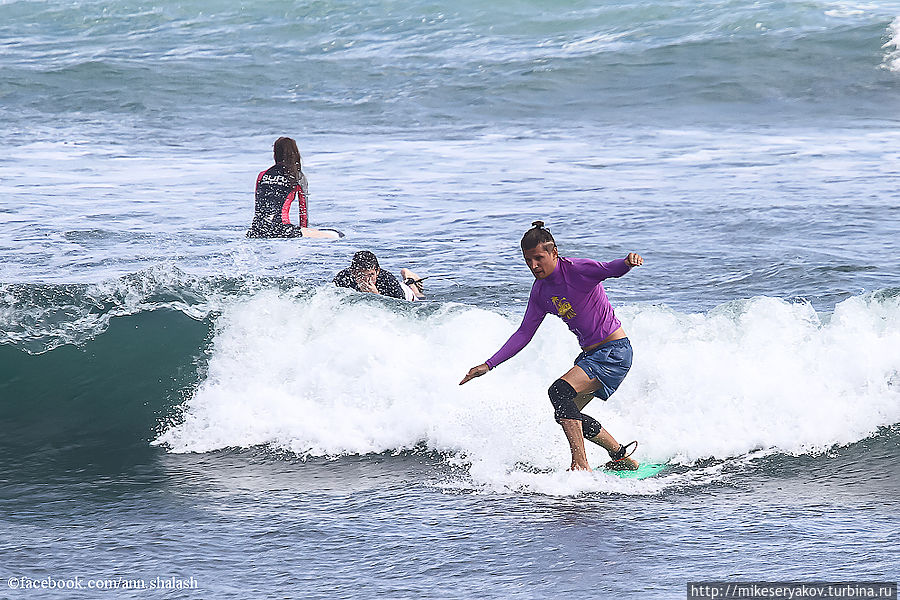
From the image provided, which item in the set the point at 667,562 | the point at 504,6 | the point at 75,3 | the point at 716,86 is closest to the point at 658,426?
the point at 667,562

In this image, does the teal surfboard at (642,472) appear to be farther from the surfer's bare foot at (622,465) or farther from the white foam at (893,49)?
the white foam at (893,49)

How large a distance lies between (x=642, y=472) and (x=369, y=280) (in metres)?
3.10

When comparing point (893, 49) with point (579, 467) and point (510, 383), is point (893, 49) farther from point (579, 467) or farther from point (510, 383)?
point (579, 467)

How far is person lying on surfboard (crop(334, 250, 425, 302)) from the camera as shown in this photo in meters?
8.92

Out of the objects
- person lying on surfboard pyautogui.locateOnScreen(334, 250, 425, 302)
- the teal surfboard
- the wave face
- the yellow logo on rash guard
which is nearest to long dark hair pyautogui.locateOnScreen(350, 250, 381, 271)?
person lying on surfboard pyautogui.locateOnScreen(334, 250, 425, 302)

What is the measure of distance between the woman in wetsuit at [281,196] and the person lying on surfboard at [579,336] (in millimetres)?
5337

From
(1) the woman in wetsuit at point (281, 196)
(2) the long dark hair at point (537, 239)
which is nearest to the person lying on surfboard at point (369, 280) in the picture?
(1) the woman in wetsuit at point (281, 196)

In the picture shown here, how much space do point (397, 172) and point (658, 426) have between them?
923 centimetres

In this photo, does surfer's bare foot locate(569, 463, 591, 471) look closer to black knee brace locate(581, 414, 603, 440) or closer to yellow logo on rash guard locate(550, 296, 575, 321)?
black knee brace locate(581, 414, 603, 440)

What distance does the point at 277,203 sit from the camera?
11.4 metres

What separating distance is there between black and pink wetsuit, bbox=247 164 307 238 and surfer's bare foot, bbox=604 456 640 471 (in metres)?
5.52

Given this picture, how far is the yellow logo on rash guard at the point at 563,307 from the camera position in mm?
6277

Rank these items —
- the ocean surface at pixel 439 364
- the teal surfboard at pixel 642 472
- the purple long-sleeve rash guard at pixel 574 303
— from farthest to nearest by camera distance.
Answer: the teal surfboard at pixel 642 472 < the purple long-sleeve rash guard at pixel 574 303 < the ocean surface at pixel 439 364

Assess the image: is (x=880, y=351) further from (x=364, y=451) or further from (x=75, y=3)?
(x=75, y=3)
